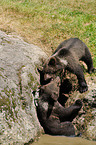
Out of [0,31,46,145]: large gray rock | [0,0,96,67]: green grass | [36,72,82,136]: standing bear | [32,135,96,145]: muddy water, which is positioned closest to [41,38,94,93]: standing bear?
[0,31,46,145]: large gray rock

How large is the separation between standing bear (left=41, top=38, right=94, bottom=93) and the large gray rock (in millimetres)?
372

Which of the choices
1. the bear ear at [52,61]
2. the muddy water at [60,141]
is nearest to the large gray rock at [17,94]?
the muddy water at [60,141]

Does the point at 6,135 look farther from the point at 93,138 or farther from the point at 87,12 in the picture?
the point at 87,12

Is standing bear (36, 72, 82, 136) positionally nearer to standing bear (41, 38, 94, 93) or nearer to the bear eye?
standing bear (41, 38, 94, 93)

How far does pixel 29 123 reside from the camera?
460 centimetres

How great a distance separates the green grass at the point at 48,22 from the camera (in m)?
8.71

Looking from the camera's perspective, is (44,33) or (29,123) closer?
(29,123)

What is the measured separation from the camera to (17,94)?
4660 millimetres

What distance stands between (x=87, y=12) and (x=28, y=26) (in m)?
4.78

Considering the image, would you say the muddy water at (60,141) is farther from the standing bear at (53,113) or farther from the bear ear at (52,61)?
the bear ear at (52,61)

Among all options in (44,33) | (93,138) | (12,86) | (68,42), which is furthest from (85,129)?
(44,33)

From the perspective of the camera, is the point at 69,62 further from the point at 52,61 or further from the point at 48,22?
the point at 48,22

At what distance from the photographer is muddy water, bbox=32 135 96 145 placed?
14.5 feet

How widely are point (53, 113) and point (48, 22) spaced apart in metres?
5.68
